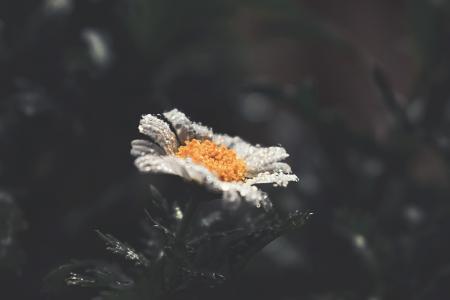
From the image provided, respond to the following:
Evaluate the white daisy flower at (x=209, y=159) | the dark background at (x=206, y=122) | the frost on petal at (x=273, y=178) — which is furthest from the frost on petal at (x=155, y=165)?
the dark background at (x=206, y=122)

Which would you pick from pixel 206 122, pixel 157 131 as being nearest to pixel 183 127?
pixel 157 131

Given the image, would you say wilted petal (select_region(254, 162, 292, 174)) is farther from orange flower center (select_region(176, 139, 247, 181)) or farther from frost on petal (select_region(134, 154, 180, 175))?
frost on petal (select_region(134, 154, 180, 175))

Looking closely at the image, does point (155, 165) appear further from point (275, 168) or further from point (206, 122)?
point (206, 122)

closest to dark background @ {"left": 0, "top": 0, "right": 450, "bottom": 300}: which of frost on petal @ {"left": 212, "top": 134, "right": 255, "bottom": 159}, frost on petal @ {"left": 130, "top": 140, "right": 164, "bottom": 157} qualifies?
frost on petal @ {"left": 212, "top": 134, "right": 255, "bottom": 159}

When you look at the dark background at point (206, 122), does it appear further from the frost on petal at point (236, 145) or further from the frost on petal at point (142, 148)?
the frost on petal at point (142, 148)

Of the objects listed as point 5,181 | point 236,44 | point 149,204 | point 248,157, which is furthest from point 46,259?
point 236,44

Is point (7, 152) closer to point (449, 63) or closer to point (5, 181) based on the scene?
point (5, 181)
